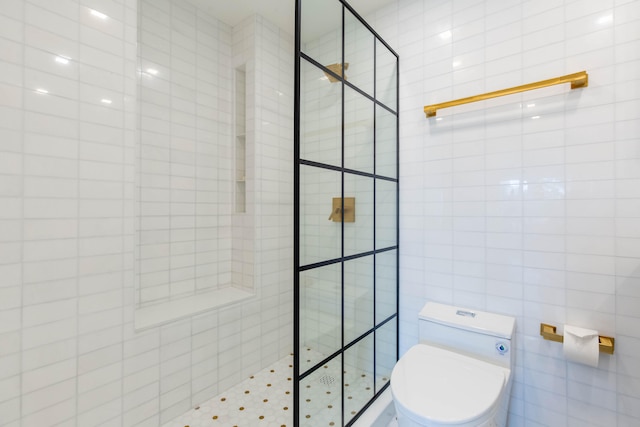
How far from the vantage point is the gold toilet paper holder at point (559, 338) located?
46.7 inches

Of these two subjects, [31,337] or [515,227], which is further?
[515,227]

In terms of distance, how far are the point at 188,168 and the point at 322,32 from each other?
4.57 ft

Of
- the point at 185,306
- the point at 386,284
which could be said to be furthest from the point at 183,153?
the point at 386,284

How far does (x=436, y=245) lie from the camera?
5.55 ft

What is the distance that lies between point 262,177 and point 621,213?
208 centimetres

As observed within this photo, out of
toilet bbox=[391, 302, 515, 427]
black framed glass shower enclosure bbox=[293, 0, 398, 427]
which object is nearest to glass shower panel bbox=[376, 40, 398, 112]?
Answer: black framed glass shower enclosure bbox=[293, 0, 398, 427]

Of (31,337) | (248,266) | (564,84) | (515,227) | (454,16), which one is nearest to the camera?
(31,337)

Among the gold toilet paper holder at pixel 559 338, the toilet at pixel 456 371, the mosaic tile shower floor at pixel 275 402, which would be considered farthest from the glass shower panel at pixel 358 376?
the gold toilet paper holder at pixel 559 338

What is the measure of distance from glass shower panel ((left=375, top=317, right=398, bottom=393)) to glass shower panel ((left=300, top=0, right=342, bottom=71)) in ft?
4.98

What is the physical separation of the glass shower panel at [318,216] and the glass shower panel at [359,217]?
0.23 ft

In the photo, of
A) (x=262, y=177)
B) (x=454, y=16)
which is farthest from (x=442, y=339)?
(x=454, y=16)

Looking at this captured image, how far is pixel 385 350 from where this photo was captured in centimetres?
175

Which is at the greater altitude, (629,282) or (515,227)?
(515,227)

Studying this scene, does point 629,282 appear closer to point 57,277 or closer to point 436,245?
point 436,245
